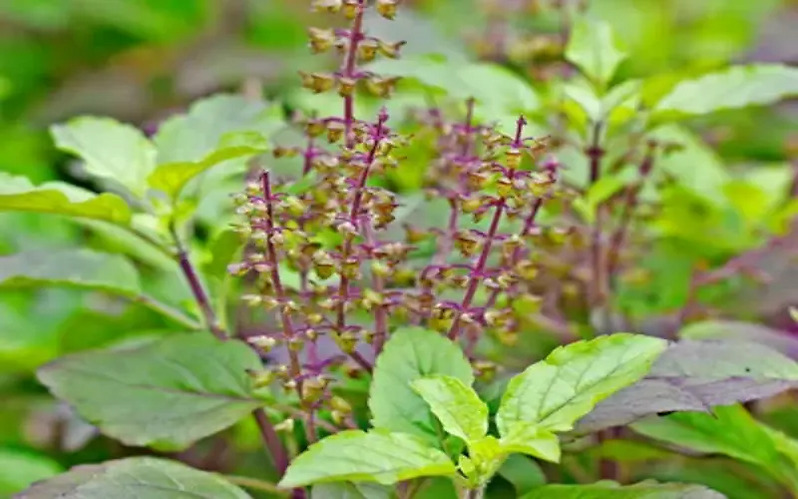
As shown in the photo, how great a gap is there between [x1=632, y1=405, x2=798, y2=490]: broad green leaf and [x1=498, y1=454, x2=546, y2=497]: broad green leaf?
9 centimetres

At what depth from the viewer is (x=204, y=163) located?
847 mm

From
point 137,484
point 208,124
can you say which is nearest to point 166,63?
point 208,124

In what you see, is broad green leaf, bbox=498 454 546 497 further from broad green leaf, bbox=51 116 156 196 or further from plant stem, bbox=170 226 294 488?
broad green leaf, bbox=51 116 156 196

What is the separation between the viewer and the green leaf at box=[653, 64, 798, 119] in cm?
96

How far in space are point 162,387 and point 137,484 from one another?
127 millimetres

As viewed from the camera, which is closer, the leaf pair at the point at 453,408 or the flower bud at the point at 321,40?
the leaf pair at the point at 453,408

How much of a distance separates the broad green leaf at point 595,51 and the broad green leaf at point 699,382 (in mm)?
346

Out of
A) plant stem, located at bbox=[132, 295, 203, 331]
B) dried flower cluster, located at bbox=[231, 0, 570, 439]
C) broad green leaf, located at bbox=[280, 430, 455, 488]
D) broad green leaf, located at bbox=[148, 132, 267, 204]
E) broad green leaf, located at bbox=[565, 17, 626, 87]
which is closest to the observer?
broad green leaf, located at bbox=[280, 430, 455, 488]

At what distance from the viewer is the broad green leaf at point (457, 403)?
0.69 metres

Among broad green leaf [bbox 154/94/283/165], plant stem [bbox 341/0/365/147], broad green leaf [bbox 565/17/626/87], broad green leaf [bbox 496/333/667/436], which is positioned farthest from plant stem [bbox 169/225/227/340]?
broad green leaf [bbox 565/17/626/87]

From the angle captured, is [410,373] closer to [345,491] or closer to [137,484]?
[345,491]

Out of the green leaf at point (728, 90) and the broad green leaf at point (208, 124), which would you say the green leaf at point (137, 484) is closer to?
the broad green leaf at point (208, 124)

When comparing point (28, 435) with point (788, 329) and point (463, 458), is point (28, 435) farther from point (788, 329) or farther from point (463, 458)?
point (788, 329)

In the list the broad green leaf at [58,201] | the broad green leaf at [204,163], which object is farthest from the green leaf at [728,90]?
the broad green leaf at [58,201]
